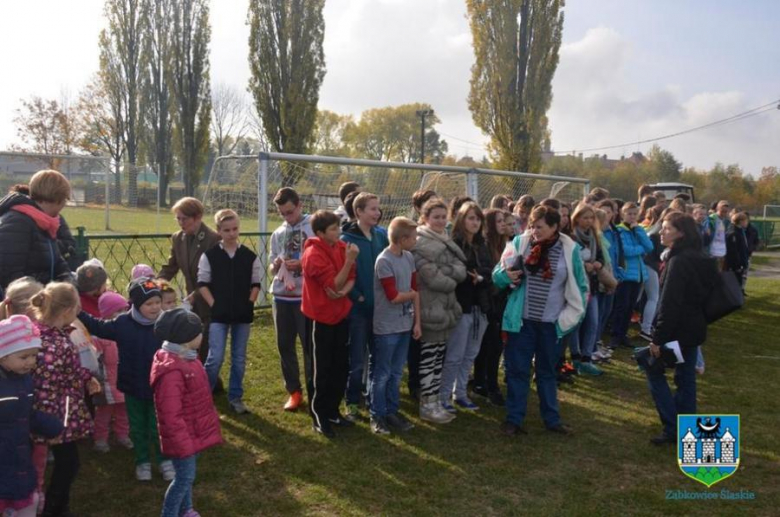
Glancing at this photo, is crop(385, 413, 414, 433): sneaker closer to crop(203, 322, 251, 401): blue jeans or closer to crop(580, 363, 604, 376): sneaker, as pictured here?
crop(203, 322, 251, 401): blue jeans

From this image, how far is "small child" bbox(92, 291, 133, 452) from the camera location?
14.1 ft

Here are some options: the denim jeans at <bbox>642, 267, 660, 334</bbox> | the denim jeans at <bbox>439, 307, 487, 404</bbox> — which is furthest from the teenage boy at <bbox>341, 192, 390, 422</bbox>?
the denim jeans at <bbox>642, 267, 660, 334</bbox>

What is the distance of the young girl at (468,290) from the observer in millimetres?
5207

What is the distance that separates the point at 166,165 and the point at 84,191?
41.7 feet

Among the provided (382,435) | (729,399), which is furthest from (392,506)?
(729,399)

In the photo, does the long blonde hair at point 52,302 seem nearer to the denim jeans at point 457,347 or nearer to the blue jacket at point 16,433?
the blue jacket at point 16,433

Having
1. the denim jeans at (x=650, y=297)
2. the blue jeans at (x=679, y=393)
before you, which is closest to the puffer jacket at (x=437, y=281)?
the blue jeans at (x=679, y=393)

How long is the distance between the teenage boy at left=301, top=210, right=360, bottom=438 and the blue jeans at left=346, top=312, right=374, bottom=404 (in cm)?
21

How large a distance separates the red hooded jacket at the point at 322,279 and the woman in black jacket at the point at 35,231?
1.53 meters

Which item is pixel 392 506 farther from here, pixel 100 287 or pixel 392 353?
pixel 100 287

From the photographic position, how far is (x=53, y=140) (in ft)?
145

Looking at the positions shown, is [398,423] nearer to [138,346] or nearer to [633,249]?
[138,346]

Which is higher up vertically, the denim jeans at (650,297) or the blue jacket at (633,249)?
the blue jacket at (633,249)

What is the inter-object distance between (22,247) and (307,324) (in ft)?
6.31
